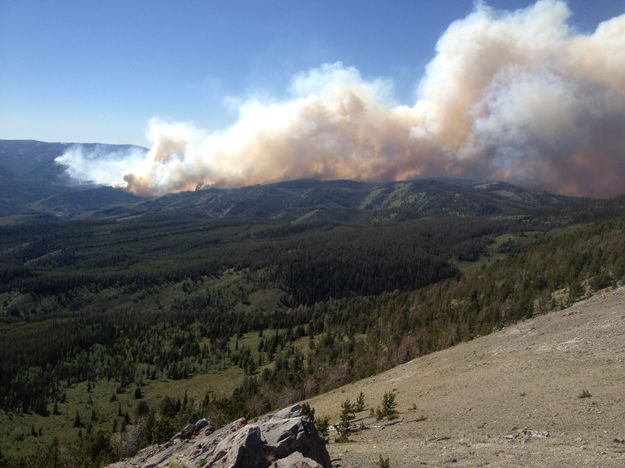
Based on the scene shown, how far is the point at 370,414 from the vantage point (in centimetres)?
4766

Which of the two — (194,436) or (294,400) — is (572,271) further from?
(194,436)

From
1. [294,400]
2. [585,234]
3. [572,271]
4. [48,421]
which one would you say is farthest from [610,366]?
[48,421]

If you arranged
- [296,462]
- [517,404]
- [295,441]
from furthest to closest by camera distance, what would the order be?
[517,404], [295,441], [296,462]

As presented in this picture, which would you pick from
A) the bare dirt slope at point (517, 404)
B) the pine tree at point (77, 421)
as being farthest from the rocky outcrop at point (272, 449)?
the pine tree at point (77, 421)

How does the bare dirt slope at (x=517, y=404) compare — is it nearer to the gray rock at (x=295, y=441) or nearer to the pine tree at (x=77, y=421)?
the gray rock at (x=295, y=441)

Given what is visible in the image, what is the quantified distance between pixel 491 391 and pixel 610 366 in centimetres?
1137

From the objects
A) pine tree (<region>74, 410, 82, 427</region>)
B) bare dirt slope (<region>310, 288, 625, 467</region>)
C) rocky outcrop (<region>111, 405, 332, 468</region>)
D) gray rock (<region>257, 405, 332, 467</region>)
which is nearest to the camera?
rocky outcrop (<region>111, 405, 332, 468</region>)

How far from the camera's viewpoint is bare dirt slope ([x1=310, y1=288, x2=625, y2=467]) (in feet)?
89.3

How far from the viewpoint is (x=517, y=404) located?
123 feet

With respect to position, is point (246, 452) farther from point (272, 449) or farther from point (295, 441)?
point (295, 441)

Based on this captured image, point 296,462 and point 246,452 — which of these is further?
point 246,452

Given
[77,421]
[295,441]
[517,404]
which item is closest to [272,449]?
[295,441]

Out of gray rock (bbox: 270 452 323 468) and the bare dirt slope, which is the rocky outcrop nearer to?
gray rock (bbox: 270 452 323 468)

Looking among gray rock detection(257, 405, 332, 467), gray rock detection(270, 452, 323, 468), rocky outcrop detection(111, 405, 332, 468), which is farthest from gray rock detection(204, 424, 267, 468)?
gray rock detection(270, 452, 323, 468)
